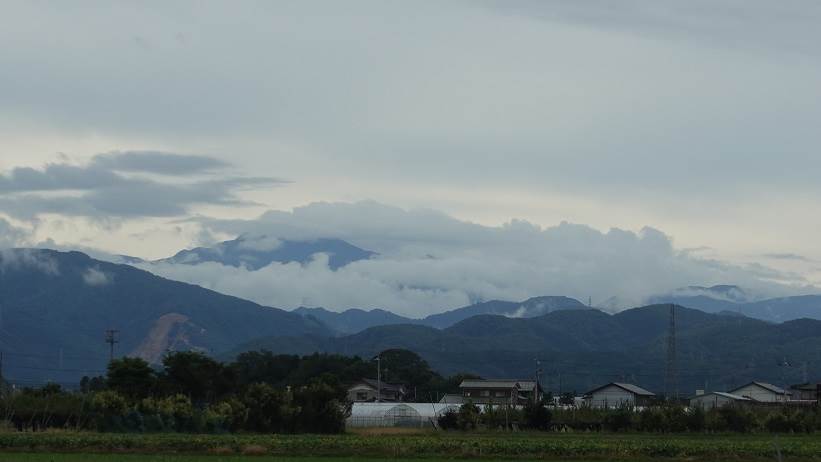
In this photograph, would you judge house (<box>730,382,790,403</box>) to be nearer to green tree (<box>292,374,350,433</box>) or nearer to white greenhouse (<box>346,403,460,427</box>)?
white greenhouse (<box>346,403,460,427</box>)

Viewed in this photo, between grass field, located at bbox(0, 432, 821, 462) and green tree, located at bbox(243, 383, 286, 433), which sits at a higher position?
green tree, located at bbox(243, 383, 286, 433)

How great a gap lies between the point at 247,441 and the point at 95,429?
16.4 metres

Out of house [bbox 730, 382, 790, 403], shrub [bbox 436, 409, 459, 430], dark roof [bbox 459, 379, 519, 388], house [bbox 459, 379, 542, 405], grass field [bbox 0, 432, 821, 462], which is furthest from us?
house [bbox 730, 382, 790, 403]

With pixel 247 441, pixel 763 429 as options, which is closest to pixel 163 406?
pixel 247 441

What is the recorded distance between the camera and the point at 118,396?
70812mm

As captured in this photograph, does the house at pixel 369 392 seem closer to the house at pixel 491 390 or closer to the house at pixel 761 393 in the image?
the house at pixel 491 390

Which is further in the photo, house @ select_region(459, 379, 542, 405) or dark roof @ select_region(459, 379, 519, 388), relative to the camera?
dark roof @ select_region(459, 379, 519, 388)

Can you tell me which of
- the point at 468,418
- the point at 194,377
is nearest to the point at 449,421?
the point at 468,418

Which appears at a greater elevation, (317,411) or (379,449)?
(317,411)

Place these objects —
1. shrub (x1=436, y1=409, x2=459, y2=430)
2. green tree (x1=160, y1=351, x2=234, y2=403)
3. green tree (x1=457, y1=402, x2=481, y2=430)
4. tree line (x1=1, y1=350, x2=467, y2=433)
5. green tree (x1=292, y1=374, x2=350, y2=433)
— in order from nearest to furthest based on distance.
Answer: tree line (x1=1, y1=350, x2=467, y2=433) < green tree (x1=292, y1=374, x2=350, y2=433) < green tree (x1=457, y1=402, x2=481, y2=430) < shrub (x1=436, y1=409, x2=459, y2=430) < green tree (x1=160, y1=351, x2=234, y2=403)

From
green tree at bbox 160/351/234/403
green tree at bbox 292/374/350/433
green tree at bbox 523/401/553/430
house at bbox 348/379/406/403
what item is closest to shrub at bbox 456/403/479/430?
green tree at bbox 523/401/553/430

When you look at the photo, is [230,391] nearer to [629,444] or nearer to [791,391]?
[629,444]

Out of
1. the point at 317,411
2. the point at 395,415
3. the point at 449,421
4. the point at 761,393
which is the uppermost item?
the point at 761,393

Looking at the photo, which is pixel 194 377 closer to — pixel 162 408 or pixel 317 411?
pixel 317 411
